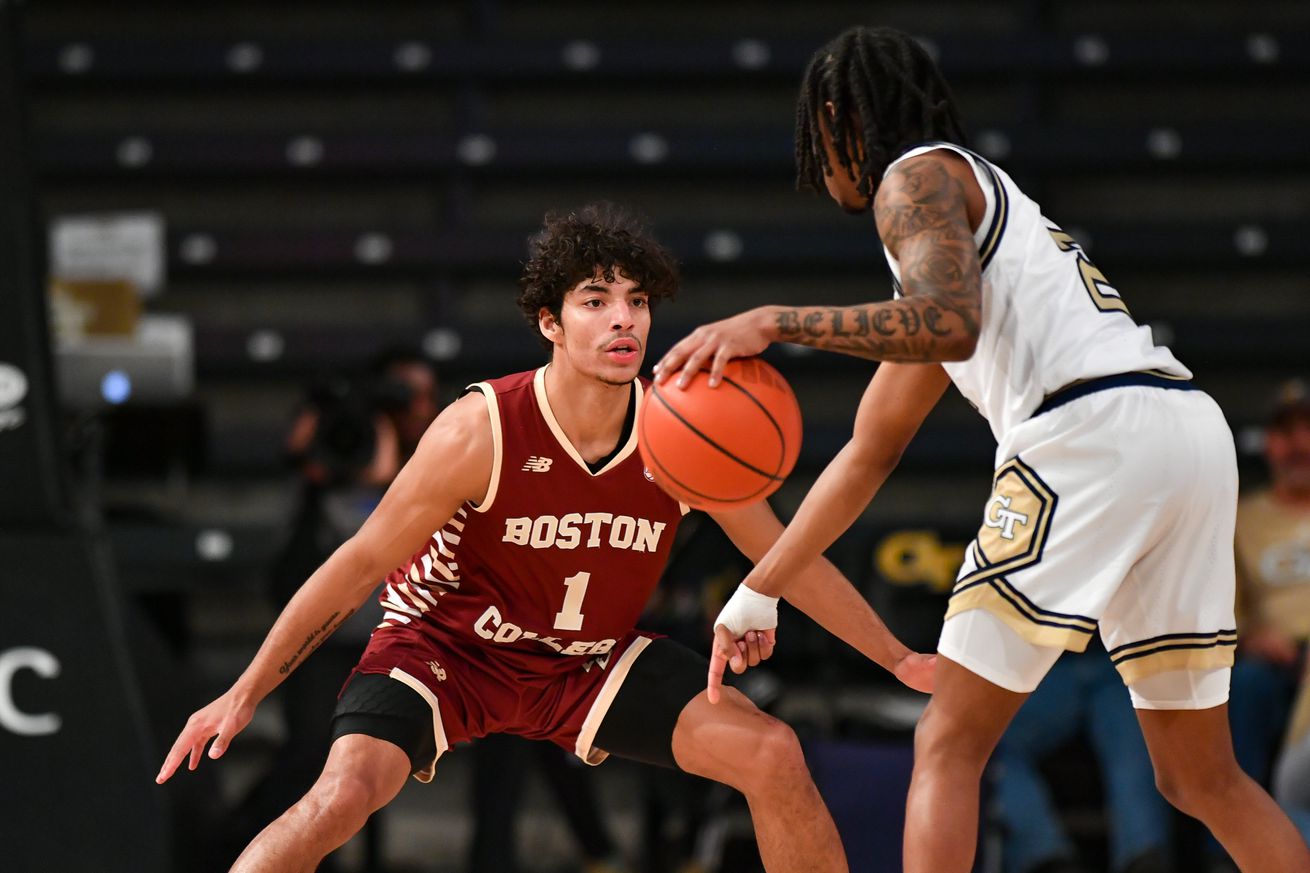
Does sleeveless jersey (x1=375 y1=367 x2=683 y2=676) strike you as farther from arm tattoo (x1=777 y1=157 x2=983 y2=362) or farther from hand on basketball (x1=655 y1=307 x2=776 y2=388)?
arm tattoo (x1=777 y1=157 x2=983 y2=362)

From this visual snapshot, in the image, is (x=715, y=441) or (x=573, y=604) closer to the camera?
(x=715, y=441)

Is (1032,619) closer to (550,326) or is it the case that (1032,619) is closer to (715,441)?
(715,441)

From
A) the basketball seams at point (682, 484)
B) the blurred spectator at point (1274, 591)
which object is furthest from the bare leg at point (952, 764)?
the blurred spectator at point (1274, 591)

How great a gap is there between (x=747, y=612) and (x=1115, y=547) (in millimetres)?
822

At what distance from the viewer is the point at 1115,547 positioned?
304cm

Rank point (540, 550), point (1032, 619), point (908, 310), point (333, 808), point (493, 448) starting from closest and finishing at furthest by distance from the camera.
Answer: point (908, 310), point (1032, 619), point (333, 808), point (493, 448), point (540, 550)

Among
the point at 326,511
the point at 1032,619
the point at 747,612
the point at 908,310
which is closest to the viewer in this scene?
the point at 908,310

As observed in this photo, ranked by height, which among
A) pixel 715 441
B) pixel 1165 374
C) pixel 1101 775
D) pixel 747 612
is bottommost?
pixel 1101 775

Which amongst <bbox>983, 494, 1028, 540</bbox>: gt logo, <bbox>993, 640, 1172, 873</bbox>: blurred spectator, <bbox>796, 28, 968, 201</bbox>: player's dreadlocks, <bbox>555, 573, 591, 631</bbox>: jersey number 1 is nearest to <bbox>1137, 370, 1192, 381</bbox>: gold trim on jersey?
<bbox>983, 494, 1028, 540</bbox>: gt logo

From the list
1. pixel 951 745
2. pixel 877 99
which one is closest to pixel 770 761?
pixel 951 745

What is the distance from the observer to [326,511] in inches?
235

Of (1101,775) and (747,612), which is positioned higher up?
(747,612)

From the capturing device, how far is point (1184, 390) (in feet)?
10.4

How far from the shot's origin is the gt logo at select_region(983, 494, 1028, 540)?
3084 mm
